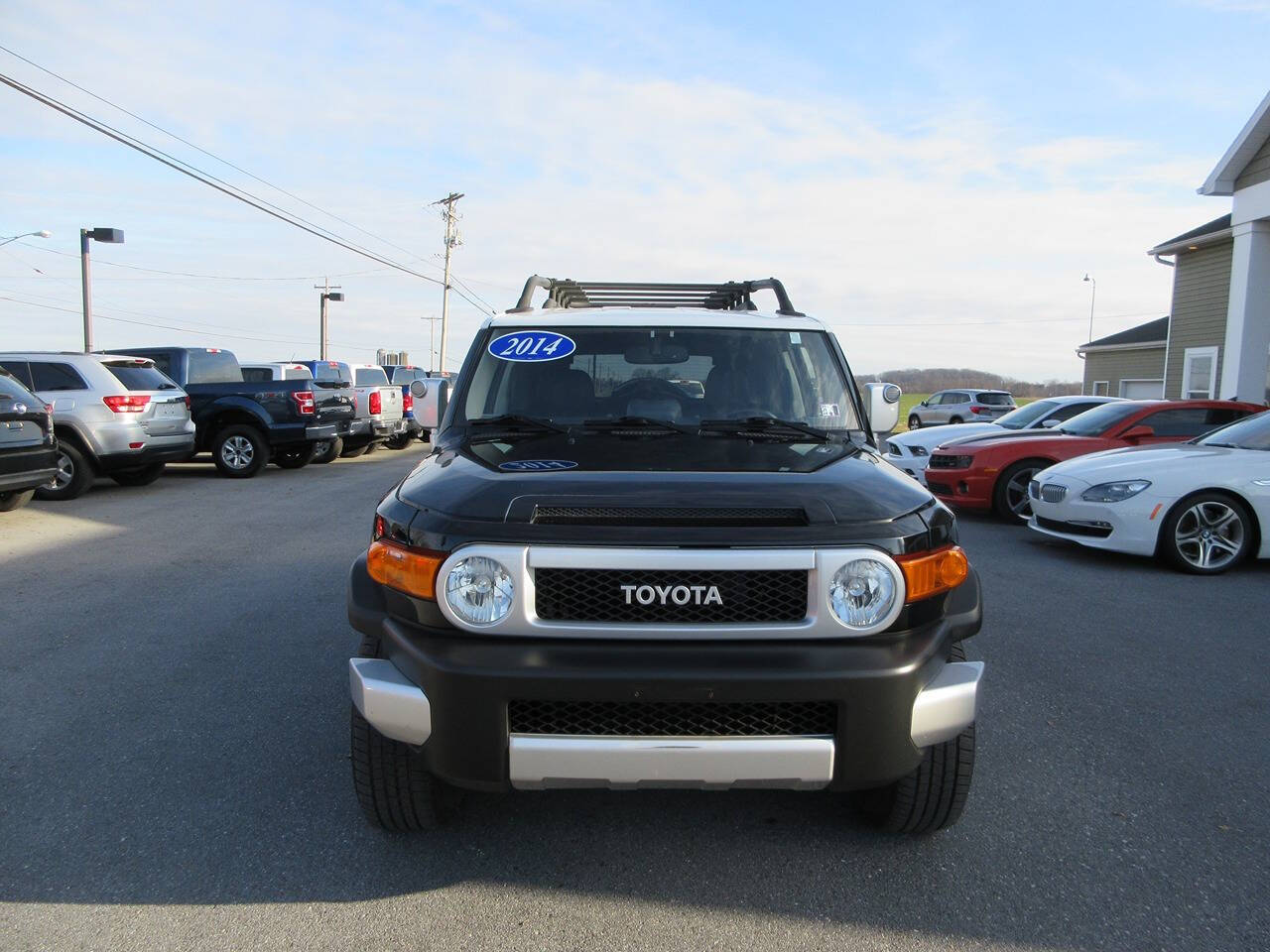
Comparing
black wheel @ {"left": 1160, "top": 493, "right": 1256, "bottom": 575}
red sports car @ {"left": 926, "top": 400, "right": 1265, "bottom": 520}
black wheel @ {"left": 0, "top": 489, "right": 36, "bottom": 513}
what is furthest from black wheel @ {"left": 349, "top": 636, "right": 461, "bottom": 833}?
black wheel @ {"left": 0, "top": 489, "right": 36, "bottom": 513}

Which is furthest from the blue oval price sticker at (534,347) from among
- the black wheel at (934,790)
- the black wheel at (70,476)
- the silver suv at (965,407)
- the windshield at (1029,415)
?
the silver suv at (965,407)

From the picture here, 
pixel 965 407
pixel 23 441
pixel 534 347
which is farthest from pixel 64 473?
pixel 965 407

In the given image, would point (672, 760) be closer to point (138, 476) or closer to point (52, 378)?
point (52, 378)

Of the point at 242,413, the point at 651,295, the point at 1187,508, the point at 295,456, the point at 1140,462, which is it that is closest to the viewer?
the point at 651,295

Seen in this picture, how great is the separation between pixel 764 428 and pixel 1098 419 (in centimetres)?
865

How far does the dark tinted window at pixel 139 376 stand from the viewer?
12414 millimetres

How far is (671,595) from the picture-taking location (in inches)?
104

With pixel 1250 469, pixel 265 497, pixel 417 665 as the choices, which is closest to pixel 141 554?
pixel 265 497

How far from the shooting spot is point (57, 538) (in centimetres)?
905

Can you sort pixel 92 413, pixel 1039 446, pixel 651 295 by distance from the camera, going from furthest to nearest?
1. pixel 92 413
2. pixel 1039 446
3. pixel 651 295

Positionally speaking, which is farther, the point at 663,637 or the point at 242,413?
the point at 242,413

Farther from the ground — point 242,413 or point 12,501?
point 242,413

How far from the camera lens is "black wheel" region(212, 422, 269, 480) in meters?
14.9

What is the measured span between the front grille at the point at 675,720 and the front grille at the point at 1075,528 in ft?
20.5
